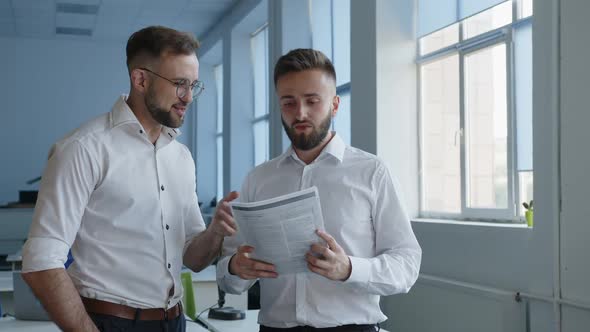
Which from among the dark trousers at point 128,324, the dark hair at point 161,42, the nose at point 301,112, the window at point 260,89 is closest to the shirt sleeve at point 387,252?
the nose at point 301,112

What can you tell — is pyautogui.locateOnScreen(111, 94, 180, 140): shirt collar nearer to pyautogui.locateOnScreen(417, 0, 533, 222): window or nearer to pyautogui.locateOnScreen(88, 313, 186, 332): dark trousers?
pyautogui.locateOnScreen(88, 313, 186, 332): dark trousers

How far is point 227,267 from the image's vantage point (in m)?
1.88

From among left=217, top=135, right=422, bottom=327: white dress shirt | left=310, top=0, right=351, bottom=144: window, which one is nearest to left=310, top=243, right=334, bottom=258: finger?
left=217, top=135, right=422, bottom=327: white dress shirt

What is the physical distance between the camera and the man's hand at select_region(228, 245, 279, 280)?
5.62 feet

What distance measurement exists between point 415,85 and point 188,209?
2925mm

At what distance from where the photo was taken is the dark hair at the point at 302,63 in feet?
6.17

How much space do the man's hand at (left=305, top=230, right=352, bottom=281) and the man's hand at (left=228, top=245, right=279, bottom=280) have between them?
118 millimetres

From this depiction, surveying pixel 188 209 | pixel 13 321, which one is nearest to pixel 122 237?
pixel 188 209

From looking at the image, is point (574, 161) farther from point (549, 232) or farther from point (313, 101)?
point (313, 101)

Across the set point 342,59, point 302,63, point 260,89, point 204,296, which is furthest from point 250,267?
point 260,89

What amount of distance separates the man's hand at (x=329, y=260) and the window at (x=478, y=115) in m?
2.19

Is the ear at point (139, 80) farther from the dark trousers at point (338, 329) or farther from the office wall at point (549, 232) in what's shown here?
the office wall at point (549, 232)

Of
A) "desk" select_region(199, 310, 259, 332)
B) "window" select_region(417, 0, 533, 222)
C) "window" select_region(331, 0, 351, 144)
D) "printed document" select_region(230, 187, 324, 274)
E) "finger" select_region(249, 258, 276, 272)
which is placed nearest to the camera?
"printed document" select_region(230, 187, 324, 274)

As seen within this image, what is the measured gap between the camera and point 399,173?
4.46 m
